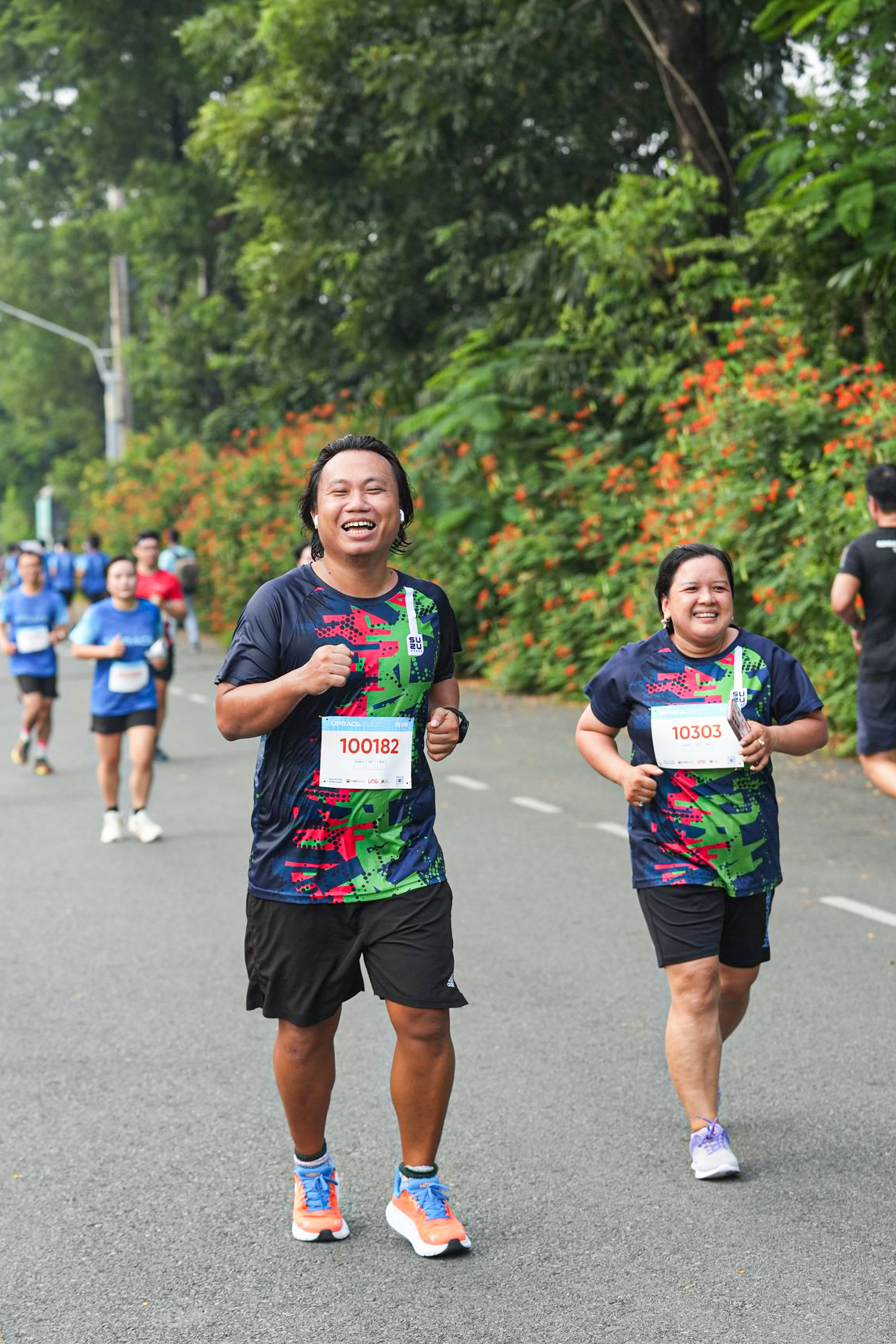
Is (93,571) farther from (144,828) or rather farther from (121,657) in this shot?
(144,828)

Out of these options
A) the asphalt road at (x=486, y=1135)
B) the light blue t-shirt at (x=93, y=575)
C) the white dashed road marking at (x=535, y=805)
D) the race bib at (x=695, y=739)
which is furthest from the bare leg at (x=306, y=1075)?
the light blue t-shirt at (x=93, y=575)

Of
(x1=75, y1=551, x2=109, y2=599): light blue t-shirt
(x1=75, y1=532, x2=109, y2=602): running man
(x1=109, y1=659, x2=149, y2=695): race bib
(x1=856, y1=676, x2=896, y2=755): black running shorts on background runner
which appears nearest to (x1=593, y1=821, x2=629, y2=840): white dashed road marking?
(x1=856, y1=676, x2=896, y2=755): black running shorts on background runner

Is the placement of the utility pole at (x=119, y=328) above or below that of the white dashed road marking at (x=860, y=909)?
above

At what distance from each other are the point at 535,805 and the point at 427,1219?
24.0 feet

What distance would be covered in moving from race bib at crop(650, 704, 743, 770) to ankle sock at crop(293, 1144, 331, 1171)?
→ 132 centimetres

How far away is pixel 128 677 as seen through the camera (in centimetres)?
1038

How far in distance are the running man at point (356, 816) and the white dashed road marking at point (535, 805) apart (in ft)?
23.1

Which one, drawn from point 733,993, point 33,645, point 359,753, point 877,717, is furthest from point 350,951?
point 33,645

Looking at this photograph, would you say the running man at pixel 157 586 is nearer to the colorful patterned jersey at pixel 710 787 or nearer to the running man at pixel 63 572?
the colorful patterned jersey at pixel 710 787

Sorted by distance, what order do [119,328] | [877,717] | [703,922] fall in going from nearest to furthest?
[703,922] < [877,717] < [119,328]

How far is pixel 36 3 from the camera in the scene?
32125 mm

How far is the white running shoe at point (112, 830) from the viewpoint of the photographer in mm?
10352

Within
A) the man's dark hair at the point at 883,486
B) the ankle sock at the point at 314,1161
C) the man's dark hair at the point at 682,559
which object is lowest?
the ankle sock at the point at 314,1161

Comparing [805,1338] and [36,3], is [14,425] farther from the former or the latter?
[805,1338]
